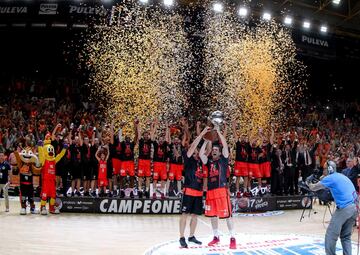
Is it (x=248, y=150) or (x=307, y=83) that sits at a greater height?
(x=307, y=83)

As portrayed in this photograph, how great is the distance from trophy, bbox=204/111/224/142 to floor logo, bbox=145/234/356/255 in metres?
1.99

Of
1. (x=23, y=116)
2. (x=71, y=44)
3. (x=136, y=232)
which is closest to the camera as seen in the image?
(x=136, y=232)

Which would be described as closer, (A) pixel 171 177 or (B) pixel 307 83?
(A) pixel 171 177

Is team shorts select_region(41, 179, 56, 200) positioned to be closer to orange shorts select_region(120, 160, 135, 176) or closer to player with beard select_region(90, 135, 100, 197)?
player with beard select_region(90, 135, 100, 197)

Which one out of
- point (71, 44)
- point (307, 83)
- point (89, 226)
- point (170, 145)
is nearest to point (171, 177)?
point (170, 145)

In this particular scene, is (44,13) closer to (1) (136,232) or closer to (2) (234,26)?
(2) (234,26)

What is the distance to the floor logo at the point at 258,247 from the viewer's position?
7992 mm

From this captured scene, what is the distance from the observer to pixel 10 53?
26562 millimetres

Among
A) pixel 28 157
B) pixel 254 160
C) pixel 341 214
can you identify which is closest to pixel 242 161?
pixel 254 160

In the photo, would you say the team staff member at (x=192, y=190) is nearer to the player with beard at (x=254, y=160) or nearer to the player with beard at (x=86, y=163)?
the player with beard at (x=86, y=163)

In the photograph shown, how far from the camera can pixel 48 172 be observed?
40.6 ft

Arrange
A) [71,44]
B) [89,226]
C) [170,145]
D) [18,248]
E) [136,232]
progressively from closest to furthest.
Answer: [18,248] < [136,232] < [89,226] < [170,145] < [71,44]

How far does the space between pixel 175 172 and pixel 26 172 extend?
14.2ft

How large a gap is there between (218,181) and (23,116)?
1424 centimetres
